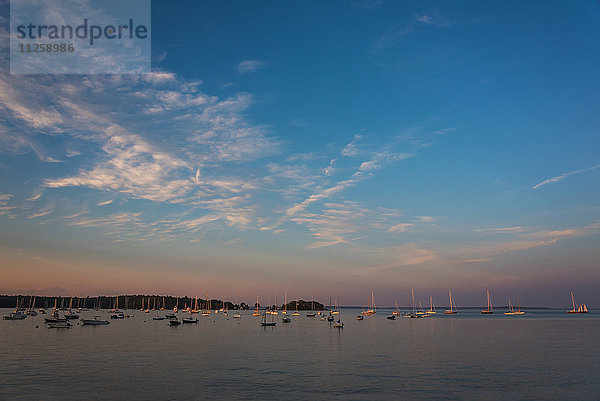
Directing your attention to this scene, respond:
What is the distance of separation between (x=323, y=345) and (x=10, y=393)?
201 ft

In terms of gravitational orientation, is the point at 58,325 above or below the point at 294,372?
above

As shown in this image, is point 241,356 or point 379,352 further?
point 379,352

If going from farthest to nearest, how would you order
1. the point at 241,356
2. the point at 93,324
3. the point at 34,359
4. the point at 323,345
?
the point at 93,324, the point at 323,345, the point at 241,356, the point at 34,359

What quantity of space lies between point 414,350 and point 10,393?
66.0 m

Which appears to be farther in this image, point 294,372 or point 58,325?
point 58,325

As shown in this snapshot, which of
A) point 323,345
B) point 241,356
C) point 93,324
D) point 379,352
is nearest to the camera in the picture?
point 241,356

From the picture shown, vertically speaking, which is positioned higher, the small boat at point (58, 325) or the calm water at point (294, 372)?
the small boat at point (58, 325)

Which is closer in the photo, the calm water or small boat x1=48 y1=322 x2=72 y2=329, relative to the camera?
the calm water

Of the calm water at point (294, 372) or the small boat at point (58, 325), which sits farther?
the small boat at point (58, 325)

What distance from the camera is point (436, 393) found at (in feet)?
142

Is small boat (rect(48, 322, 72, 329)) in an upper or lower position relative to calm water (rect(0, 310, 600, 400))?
upper

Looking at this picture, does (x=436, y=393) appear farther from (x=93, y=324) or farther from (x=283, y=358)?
(x=93, y=324)

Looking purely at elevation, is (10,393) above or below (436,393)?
above

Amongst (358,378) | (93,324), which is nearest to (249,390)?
(358,378)
